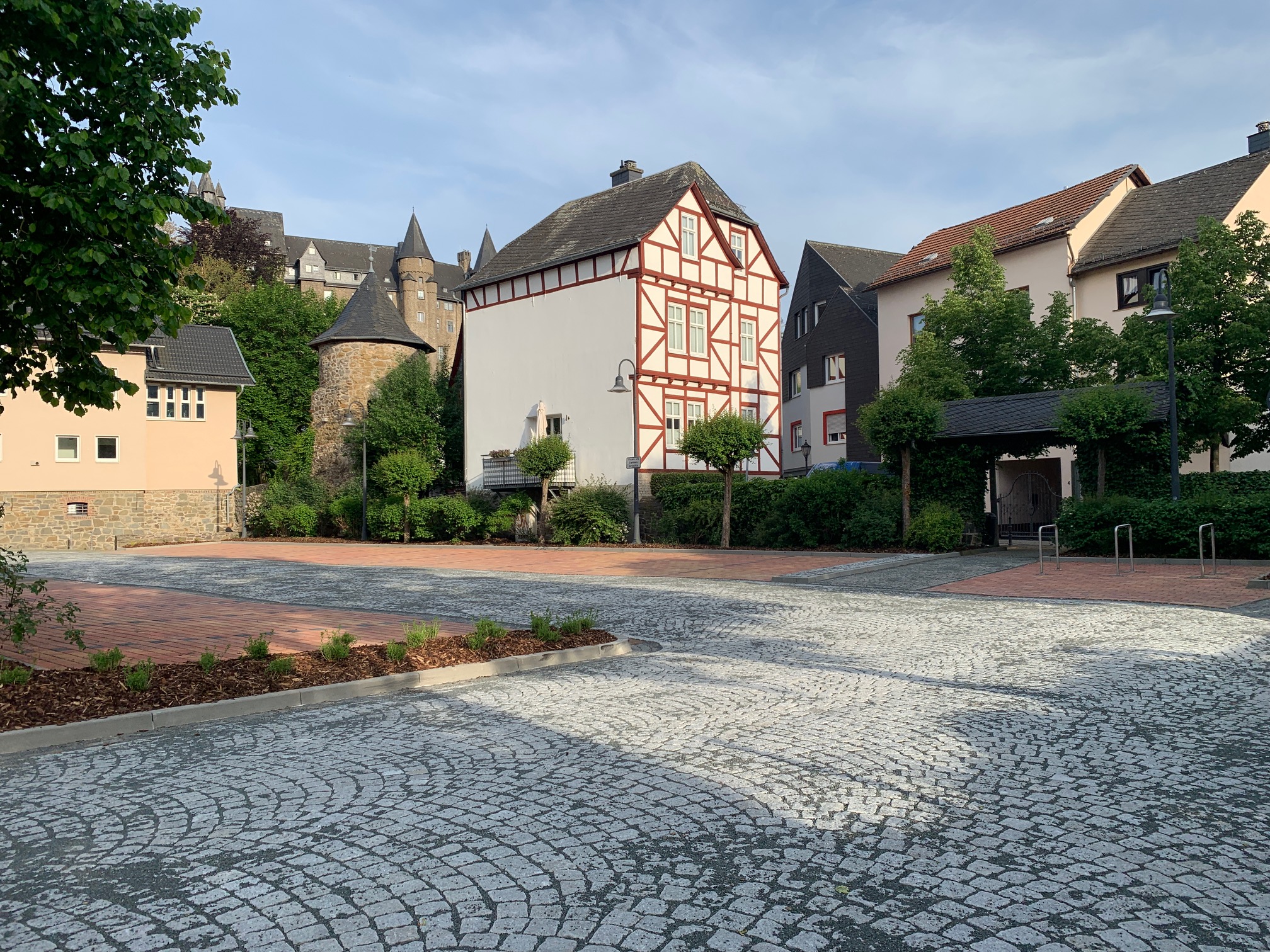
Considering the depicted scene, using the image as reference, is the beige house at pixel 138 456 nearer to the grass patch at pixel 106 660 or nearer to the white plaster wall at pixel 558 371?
the white plaster wall at pixel 558 371

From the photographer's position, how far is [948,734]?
606 centimetres

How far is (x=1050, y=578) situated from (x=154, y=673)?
13.9m

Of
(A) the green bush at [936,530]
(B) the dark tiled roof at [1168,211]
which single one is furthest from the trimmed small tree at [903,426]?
(B) the dark tiled roof at [1168,211]

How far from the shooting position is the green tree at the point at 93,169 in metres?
6.73

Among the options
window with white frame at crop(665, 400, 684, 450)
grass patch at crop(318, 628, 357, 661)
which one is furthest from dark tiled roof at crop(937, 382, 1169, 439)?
grass patch at crop(318, 628, 357, 661)

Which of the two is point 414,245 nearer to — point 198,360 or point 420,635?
point 198,360

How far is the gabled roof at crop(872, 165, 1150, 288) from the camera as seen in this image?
3297 cm

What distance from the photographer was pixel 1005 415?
23.0 meters

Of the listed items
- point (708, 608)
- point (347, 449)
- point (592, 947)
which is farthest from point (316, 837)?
point (347, 449)

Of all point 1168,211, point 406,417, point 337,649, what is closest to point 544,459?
point 406,417

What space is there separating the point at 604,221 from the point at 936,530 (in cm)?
1883

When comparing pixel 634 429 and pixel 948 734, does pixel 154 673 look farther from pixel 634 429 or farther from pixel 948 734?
pixel 634 429

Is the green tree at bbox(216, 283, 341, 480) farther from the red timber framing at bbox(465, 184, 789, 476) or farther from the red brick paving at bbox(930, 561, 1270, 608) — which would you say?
the red brick paving at bbox(930, 561, 1270, 608)

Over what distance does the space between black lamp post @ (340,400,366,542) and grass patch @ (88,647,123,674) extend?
1128 inches
